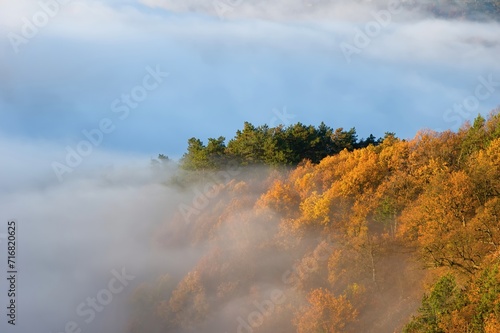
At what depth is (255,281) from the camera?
101812 mm

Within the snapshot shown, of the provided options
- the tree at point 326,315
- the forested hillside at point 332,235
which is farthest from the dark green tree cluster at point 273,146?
the tree at point 326,315

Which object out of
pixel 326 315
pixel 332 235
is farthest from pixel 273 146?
pixel 326 315

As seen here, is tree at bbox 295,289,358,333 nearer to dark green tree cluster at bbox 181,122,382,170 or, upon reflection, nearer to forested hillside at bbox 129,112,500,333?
forested hillside at bbox 129,112,500,333

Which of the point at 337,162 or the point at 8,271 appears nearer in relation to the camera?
the point at 337,162

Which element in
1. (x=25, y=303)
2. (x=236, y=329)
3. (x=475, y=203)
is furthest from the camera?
(x=25, y=303)

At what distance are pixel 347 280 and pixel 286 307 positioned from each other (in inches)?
384

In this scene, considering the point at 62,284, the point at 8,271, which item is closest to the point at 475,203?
the point at 62,284

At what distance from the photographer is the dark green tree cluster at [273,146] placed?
119250 millimetres

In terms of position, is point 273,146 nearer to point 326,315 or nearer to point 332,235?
A: point 332,235

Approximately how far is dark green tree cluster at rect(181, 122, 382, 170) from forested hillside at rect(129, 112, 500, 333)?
279 millimetres

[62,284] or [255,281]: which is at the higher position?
[62,284]

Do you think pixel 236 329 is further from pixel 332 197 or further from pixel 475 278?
pixel 475 278

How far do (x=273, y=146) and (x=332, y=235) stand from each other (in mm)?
26940

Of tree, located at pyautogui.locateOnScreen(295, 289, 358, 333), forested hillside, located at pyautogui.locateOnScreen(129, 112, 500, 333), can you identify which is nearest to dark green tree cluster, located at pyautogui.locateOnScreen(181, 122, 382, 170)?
forested hillside, located at pyautogui.locateOnScreen(129, 112, 500, 333)
